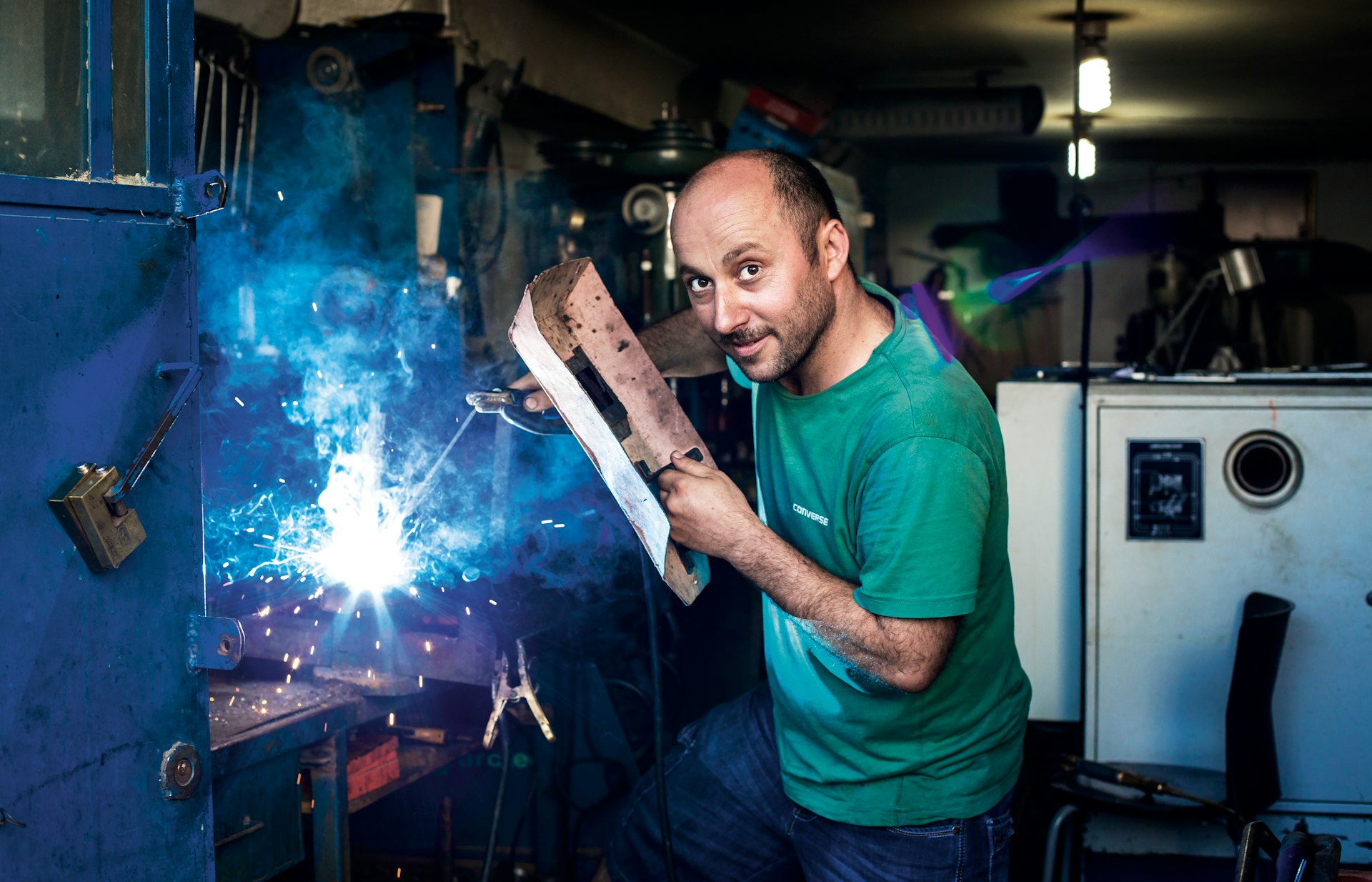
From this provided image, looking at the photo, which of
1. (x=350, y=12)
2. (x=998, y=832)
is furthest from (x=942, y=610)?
(x=350, y=12)

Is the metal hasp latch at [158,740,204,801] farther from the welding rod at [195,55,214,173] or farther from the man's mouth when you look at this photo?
the welding rod at [195,55,214,173]

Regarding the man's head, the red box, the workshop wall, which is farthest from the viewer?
the workshop wall

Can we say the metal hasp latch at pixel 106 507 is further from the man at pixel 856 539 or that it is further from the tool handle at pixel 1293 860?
the tool handle at pixel 1293 860

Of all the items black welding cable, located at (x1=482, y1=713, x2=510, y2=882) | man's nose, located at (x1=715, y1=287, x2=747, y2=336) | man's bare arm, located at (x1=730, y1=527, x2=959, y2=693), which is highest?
man's nose, located at (x1=715, y1=287, x2=747, y2=336)

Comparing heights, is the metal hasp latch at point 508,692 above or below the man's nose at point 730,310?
below

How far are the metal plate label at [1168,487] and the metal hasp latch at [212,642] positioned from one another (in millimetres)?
2263

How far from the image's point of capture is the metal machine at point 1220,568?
2828mm

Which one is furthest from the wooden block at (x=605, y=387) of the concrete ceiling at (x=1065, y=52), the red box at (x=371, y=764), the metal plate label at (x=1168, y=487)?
the concrete ceiling at (x=1065, y=52)

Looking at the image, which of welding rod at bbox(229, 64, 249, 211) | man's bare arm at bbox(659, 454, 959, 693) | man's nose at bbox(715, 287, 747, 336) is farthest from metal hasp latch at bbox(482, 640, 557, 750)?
welding rod at bbox(229, 64, 249, 211)

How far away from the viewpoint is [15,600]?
1.33m

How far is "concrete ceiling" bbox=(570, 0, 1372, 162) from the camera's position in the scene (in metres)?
5.22

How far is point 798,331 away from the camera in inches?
74.2

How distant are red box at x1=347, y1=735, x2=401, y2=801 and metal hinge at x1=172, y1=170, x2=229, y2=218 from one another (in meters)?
1.27

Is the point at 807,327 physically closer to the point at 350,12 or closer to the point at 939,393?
the point at 939,393
